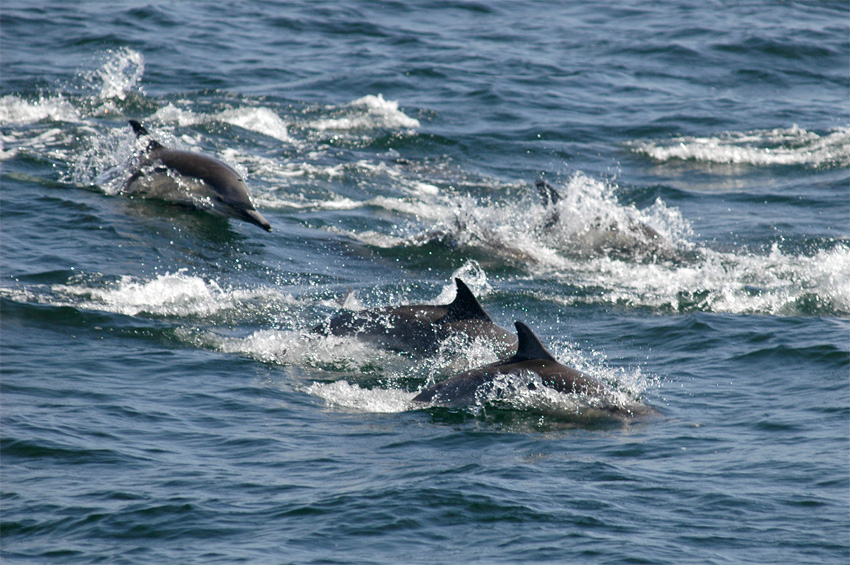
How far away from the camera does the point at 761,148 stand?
75.0 feet

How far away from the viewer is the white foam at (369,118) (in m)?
22.8

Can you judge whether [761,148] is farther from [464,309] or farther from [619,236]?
[464,309]

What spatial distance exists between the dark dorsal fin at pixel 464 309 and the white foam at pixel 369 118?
39.8ft

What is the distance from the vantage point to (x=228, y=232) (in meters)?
15.7

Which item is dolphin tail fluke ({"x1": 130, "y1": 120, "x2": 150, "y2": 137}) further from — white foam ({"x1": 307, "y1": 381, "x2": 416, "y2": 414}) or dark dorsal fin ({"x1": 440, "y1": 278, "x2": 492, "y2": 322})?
white foam ({"x1": 307, "y1": 381, "x2": 416, "y2": 414})

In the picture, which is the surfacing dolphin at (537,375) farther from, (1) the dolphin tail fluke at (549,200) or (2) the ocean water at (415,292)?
(1) the dolphin tail fluke at (549,200)

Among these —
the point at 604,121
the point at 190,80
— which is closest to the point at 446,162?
the point at 604,121

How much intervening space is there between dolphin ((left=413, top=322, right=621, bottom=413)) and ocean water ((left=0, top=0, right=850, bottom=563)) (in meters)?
0.21

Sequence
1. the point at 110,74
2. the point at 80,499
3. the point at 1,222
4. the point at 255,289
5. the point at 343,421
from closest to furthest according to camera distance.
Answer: the point at 80,499, the point at 343,421, the point at 255,289, the point at 1,222, the point at 110,74

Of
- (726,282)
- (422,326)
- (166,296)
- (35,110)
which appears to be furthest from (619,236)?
(35,110)

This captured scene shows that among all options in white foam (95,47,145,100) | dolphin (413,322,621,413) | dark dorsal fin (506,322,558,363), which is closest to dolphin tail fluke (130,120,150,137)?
white foam (95,47,145,100)

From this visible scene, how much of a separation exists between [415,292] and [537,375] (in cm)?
446

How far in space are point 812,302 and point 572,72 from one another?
16.2m

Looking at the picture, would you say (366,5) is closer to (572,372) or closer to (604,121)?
(604,121)
